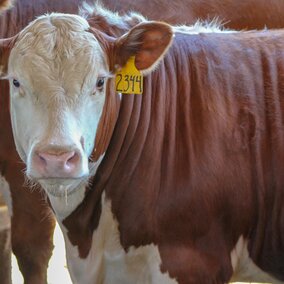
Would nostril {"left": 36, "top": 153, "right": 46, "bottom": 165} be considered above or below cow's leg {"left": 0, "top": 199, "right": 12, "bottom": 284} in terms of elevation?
above

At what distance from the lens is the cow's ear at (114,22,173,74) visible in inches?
129

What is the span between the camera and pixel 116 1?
4.48m

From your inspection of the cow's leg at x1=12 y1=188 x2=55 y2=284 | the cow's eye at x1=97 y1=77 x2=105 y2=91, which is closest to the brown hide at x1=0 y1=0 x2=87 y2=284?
the cow's leg at x1=12 y1=188 x2=55 y2=284

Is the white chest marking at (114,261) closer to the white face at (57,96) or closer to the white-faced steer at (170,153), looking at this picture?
the white-faced steer at (170,153)

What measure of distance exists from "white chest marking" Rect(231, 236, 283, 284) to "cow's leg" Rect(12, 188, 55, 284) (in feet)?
3.38

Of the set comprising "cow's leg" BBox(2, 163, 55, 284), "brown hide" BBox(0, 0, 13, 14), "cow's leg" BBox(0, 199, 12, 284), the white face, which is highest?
"brown hide" BBox(0, 0, 13, 14)

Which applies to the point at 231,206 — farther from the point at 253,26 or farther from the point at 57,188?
the point at 253,26

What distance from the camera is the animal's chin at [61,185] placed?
306 centimetres

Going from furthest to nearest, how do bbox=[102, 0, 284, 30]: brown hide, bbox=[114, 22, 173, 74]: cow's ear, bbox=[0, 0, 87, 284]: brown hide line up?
bbox=[102, 0, 284, 30]: brown hide < bbox=[0, 0, 87, 284]: brown hide < bbox=[114, 22, 173, 74]: cow's ear

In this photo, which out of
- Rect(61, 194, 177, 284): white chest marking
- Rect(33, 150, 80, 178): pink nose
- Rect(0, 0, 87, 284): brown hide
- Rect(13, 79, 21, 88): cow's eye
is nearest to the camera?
Rect(33, 150, 80, 178): pink nose

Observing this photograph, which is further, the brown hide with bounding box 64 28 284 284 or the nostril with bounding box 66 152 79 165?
the brown hide with bounding box 64 28 284 284

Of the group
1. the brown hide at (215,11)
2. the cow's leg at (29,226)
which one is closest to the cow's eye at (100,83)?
the cow's leg at (29,226)

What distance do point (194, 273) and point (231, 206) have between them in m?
0.29

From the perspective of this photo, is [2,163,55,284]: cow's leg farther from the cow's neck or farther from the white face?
the white face
